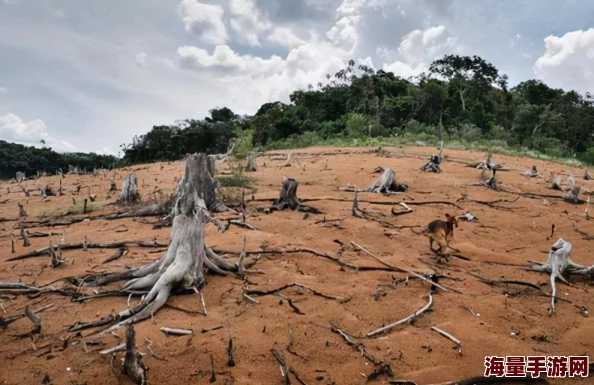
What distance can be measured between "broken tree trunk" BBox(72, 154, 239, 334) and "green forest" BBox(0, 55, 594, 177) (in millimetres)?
18122

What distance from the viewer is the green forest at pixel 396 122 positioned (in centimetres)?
2612

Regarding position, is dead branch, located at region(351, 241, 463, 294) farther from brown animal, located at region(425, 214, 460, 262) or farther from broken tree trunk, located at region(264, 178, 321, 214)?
broken tree trunk, located at region(264, 178, 321, 214)

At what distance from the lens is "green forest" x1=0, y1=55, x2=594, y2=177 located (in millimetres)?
26116

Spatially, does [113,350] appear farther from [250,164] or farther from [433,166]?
[433,166]

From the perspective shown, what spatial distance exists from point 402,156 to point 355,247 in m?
11.4

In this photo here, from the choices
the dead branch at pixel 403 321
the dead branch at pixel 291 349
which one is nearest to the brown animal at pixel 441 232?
the dead branch at pixel 403 321

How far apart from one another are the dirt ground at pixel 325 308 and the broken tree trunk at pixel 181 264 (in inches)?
5.4

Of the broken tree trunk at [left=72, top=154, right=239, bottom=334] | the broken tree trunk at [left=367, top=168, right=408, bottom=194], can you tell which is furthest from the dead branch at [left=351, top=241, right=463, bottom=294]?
the broken tree trunk at [left=367, top=168, right=408, bottom=194]

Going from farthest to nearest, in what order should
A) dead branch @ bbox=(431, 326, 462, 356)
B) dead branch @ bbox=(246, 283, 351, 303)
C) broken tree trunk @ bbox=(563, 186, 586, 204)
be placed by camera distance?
broken tree trunk @ bbox=(563, 186, 586, 204), dead branch @ bbox=(246, 283, 351, 303), dead branch @ bbox=(431, 326, 462, 356)

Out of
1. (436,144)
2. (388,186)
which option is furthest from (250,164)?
(436,144)

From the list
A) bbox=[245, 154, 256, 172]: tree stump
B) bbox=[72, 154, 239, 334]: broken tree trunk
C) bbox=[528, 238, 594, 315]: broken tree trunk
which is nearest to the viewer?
bbox=[72, 154, 239, 334]: broken tree trunk

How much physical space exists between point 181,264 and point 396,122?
28.5m

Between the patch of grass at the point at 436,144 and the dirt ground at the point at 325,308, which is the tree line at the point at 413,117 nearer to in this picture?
the patch of grass at the point at 436,144

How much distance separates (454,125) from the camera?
29.5 metres
